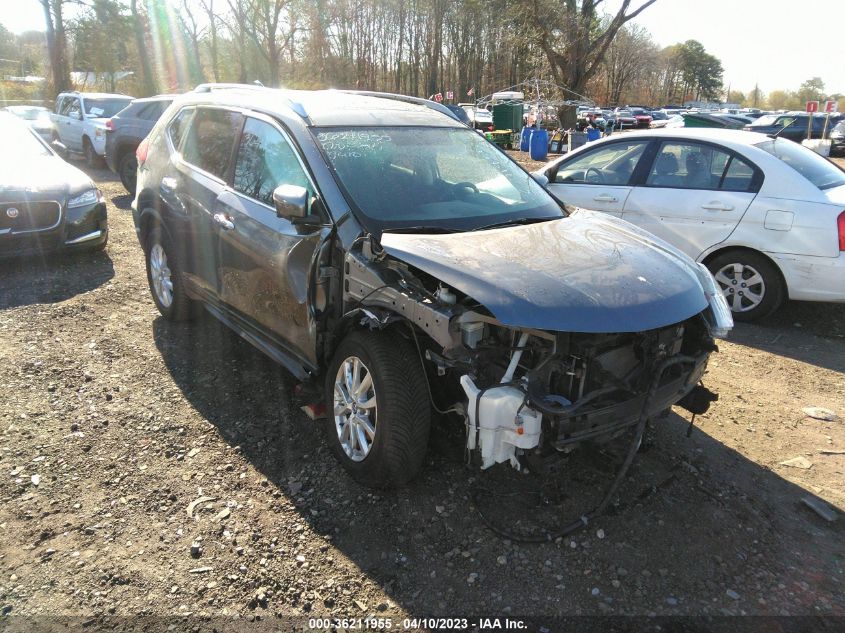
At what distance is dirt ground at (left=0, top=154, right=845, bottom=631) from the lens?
257 centimetres

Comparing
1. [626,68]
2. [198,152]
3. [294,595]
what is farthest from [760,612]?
[626,68]

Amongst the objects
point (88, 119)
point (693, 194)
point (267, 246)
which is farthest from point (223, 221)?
point (88, 119)

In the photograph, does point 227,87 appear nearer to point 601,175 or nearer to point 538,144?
point 601,175

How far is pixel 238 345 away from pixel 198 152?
1.56 meters

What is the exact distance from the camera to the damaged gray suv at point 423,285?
2.69 meters

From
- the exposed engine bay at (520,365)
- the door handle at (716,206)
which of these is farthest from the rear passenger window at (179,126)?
the door handle at (716,206)

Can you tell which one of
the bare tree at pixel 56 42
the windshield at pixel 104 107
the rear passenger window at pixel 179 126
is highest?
the bare tree at pixel 56 42

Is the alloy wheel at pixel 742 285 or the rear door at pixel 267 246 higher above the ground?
the rear door at pixel 267 246

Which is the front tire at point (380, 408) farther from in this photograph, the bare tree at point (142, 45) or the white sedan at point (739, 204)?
the bare tree at point (142, 45)

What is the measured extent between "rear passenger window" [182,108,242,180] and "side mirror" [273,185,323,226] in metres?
1.20

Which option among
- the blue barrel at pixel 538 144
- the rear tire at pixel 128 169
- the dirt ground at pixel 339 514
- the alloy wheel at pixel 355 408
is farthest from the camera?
the blue barrel at pixel 538 144

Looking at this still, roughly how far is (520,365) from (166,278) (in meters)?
3.62

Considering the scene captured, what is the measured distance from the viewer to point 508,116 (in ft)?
85.7

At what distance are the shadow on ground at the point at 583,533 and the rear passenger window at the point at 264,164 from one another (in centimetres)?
150
